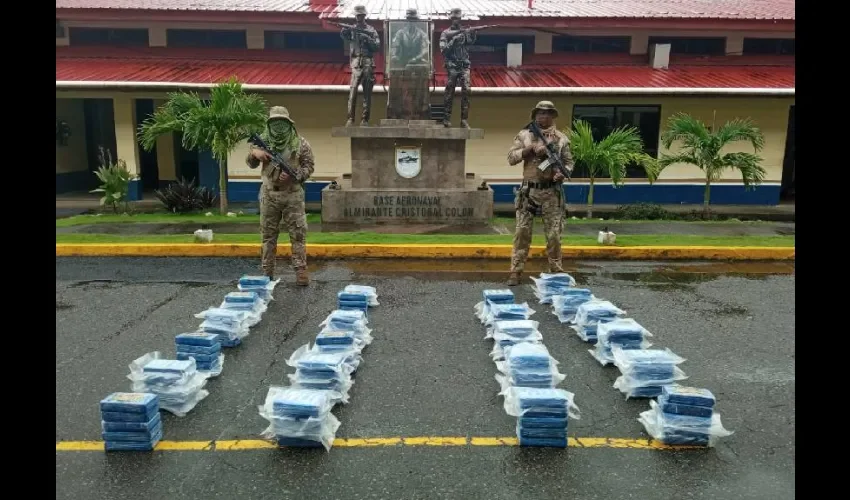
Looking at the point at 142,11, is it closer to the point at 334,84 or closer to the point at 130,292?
the point at 334,84

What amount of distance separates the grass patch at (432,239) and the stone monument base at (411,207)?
1.77 m

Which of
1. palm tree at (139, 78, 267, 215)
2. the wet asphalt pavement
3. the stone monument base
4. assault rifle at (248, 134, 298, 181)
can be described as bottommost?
the wet asphalt pavement

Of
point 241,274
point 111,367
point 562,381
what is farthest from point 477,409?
point 241,274

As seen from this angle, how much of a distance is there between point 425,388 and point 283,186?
4029 mm

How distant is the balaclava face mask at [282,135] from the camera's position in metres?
7.95

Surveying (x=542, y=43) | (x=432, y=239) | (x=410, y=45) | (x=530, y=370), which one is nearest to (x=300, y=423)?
(x=530, y=370)

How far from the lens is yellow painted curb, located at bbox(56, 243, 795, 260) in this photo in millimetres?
10031

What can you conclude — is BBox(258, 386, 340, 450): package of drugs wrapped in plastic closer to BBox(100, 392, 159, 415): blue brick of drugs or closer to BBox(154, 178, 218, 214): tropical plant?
BBox(100, 392, 159, 415): blue brick of drugs

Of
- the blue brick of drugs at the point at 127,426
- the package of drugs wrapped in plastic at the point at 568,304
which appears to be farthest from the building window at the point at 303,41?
the blue brick of drugs at the point at 127,426

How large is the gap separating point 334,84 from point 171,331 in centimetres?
1078

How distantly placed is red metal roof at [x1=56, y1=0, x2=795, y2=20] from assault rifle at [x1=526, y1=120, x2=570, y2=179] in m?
9.88

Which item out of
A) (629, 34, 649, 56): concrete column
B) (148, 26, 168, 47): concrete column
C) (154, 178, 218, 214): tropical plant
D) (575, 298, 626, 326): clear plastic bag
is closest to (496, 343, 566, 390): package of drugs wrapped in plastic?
(575, 298, 626, 326): clear plastic bag

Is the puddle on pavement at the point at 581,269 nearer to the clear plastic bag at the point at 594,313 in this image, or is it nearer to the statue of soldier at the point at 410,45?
the clear plastic bag at the point at 594,313
